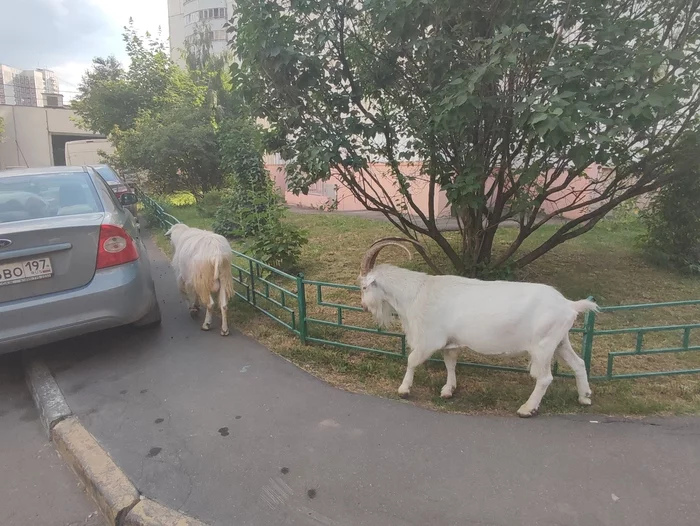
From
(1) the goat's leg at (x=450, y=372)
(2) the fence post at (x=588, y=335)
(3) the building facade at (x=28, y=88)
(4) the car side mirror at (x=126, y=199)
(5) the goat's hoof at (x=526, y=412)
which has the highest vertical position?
(3) the building facade at (x=28, y=88)

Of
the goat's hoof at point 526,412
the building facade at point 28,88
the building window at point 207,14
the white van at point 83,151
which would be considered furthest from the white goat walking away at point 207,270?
the building facade at point 28,88

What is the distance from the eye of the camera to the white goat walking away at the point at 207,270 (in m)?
4.76

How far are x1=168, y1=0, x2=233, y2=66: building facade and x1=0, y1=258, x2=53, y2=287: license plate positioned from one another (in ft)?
110

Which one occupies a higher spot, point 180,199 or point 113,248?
point 113,248

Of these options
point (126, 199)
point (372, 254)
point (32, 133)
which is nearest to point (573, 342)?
point (372, 254)

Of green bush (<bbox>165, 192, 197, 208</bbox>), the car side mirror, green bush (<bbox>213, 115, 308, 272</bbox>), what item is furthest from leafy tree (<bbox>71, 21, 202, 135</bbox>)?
the car side mirror

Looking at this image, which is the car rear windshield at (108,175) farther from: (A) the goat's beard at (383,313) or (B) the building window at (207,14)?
(B) the building window at (207,14)

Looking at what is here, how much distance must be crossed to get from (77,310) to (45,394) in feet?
2.25

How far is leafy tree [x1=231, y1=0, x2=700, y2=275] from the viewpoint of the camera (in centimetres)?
359

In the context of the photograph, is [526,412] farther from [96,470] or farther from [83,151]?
[83,151]

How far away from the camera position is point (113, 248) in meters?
4.05

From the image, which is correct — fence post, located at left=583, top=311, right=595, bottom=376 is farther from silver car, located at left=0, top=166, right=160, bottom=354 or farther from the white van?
the white van

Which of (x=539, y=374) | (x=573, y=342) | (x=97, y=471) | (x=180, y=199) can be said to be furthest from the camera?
(x=180, y=199)

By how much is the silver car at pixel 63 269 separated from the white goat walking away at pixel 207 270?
49 cm
